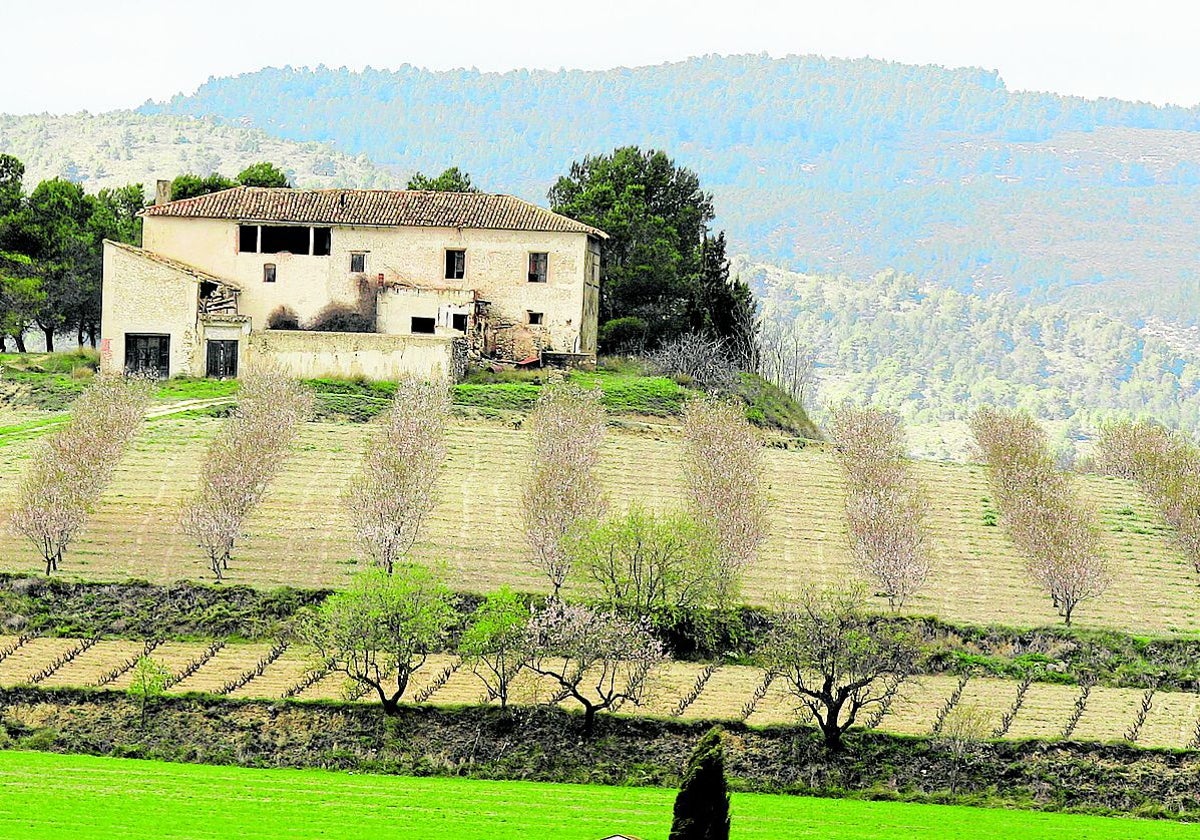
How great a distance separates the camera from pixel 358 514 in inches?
1922

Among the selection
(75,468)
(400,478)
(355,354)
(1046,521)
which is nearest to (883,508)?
(1046,521)

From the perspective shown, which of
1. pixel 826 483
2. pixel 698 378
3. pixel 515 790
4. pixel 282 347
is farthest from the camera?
pixel 698 378

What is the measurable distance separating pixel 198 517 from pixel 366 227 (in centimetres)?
2355

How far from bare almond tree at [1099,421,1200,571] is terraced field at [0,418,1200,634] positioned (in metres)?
0.69

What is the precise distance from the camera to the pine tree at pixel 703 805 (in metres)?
26.7

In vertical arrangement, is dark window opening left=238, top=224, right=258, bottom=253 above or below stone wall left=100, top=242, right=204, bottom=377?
above

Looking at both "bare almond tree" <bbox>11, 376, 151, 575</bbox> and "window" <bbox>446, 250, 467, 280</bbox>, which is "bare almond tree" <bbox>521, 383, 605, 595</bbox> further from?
"bare almond tree" <bbox>11, 376, 151, 575</bbox>

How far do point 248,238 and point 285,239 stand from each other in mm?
1369

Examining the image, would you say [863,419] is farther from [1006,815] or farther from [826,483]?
[1006,815]

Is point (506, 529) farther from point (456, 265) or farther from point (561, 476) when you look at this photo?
point (456, 265)

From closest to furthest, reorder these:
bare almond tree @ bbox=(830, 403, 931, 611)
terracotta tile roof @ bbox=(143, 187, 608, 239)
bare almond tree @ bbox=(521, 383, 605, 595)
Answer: bare almond tree @ bbox=(521, 383, 605, 595)
bare almond tree @ bbox=(830, 403, 931, 611)
terracotta tile roof @ bbox=(143, 187, 608, 239)

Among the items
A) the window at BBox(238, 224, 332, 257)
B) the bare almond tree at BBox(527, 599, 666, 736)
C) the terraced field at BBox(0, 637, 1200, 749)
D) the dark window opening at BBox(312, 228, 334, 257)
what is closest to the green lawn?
the bare almond tree at BBox(527, 599, 666, 736)

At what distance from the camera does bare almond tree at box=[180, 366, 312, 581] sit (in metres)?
47.9

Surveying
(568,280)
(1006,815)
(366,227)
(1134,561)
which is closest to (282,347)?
(366,227)
